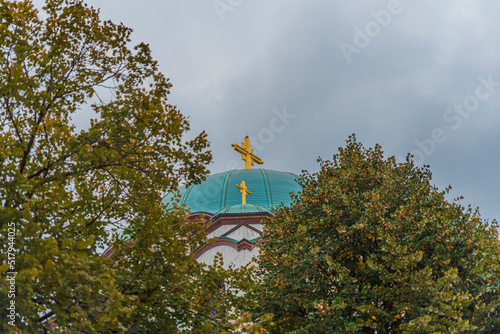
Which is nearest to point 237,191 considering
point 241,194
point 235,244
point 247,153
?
point 241,194

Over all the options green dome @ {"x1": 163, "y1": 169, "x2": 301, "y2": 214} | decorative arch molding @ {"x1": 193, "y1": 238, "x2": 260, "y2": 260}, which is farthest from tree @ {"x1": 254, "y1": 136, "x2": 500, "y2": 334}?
green dome @ {"x1": 163, "y1": 169, "x2": 301, "y2": 214}

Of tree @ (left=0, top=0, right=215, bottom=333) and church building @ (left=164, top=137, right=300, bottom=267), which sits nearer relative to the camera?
tree @ (left=0, top=0, right=215, bottom=333)

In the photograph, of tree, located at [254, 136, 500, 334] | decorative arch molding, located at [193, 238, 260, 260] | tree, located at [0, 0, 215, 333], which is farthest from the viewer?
decorative arch molding, located at [193, 238, 260, 260]

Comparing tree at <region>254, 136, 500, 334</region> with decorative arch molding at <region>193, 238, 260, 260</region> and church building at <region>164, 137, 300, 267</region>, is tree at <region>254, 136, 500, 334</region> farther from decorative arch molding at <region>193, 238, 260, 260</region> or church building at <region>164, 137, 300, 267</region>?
church building at <region>164, 137, 300, 267</region>

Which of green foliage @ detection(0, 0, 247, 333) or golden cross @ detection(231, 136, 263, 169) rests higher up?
golden cross @ detection(231, 136, 263, 169)

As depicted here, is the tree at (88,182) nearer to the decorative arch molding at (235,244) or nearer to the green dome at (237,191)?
the decorative arch molding at (235,244)

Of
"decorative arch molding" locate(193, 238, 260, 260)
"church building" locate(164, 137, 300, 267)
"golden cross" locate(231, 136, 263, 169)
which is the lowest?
"decorative arch molding" locate(193, 238, 260, 260)

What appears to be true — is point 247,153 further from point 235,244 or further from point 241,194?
point 235,244

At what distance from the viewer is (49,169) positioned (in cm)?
796

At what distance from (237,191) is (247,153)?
2.24 metres

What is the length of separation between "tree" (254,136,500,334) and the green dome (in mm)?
13974

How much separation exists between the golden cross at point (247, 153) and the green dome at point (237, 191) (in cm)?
89

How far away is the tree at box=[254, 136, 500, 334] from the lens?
1027cm

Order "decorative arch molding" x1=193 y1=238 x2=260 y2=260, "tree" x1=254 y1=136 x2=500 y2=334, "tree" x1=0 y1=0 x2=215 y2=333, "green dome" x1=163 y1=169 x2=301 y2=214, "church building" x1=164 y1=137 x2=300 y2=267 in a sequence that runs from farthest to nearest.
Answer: "green dome" x1=163 y1=169 x2=301 y2=214, "church building" x1=164 y1=137 x2=300 y2=267, "decorative arch molding" x1=193 y1=238 x2=260 y2=260, "tree" x1=254 y1=136 x2=500 y2=334, "tree" x1=0 y1=0 x2=215 y2=333
